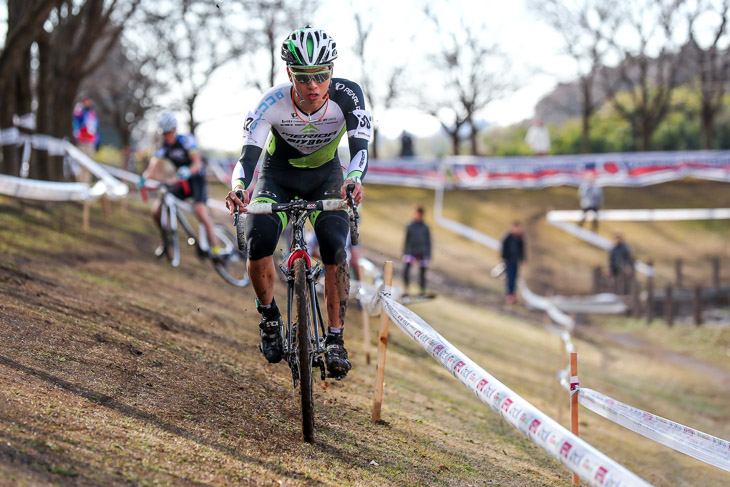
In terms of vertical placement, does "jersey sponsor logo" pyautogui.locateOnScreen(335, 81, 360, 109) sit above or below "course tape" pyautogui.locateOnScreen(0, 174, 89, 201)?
above

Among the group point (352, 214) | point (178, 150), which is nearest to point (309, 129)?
point (352, 214)

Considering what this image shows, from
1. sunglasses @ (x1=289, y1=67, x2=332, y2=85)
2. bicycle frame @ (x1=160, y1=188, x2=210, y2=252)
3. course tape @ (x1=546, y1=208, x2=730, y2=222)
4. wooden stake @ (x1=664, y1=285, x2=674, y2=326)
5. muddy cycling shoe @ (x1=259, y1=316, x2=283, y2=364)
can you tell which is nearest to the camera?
sunglasses @ (x1=289, y1=67, x2=332, y2=85)

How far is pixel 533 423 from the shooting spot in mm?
4277

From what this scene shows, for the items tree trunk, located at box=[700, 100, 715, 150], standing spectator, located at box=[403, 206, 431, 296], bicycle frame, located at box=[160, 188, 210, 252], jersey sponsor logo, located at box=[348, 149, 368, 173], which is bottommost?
standing spectator, located at box=[403, 206, 431, 296]

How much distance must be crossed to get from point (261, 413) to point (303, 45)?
2.74 metres

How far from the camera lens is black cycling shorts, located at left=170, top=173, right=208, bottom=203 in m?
13.4

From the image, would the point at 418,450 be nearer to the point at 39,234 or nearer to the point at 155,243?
the point at 39,234

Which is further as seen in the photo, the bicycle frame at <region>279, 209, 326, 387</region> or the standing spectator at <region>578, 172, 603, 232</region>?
the standing spectator at <region>578, 172, 603, 232</region>

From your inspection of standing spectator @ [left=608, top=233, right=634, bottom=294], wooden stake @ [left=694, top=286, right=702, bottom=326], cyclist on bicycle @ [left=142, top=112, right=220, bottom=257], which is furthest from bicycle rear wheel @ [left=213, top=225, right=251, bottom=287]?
standing spectator @ [left=608, top=233, right=634, bottom=294]

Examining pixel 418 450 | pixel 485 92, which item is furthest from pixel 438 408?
pixel 485 92

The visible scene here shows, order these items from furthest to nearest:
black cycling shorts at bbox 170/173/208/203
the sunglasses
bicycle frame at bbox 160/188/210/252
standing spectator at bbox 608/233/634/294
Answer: standing spectator at bbox 608/233/634/294
bicycle frame at bbox 160/188/210/252
black cycling shorts at bbox 170/173/208/203
the sunglasses

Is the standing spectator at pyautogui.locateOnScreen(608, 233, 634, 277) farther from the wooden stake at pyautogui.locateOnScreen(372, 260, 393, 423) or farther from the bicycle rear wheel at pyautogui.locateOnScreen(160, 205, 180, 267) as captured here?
the wooden stake at pyautogui.locateOnScreen(372, 260, 393, 423)

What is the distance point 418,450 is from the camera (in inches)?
245

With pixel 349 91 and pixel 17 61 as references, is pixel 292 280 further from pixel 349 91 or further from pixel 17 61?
pixel 17 61
